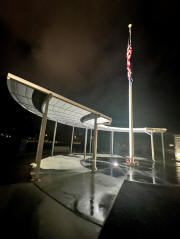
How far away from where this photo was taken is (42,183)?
4.49 meters

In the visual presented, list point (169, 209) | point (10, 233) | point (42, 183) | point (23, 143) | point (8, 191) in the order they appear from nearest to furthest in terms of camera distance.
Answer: point (10, 233) → point (169, 209) → point (8, 191) → point (42, 183) → point (23, 143)

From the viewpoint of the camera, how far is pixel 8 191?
3605mm

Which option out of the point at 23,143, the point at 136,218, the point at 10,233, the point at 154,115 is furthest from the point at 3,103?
the point at 154,115

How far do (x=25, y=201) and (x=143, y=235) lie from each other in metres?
3.28

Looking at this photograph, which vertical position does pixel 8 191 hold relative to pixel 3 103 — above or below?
below

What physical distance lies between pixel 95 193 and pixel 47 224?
6.74 feet

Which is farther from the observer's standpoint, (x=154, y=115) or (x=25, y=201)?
(x=154, y=115)

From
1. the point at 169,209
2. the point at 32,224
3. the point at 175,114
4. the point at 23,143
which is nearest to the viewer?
the point at 32,224

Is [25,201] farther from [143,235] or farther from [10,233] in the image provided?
[143,235]

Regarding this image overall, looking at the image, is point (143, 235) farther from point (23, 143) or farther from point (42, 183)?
point (23, 143)

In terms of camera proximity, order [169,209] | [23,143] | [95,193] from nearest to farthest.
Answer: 1. [169,209]
2. [95,193]
3. [23,143]

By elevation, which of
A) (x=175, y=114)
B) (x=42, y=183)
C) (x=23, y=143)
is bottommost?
(x=42, y=183)

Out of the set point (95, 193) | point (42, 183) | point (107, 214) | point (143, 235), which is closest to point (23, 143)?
point (42, 183)

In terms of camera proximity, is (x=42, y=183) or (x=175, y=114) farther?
(x=175, y=114)
